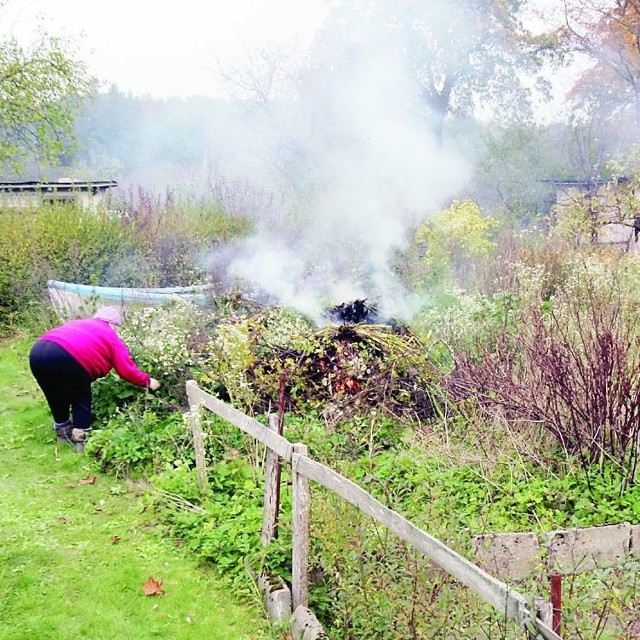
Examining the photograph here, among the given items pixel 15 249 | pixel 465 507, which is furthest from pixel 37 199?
pixel 465 507

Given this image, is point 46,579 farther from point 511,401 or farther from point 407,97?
point 407,97

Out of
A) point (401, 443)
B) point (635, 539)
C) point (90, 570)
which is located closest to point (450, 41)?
point (401, 443)

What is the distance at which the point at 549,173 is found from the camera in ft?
82.3

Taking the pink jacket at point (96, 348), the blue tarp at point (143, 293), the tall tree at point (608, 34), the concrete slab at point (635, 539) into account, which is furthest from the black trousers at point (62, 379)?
the tall tree at point (608, 34)

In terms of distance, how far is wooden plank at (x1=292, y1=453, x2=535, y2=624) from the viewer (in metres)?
2.15

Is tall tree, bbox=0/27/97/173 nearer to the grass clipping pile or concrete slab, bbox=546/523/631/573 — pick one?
the grass clipping pile

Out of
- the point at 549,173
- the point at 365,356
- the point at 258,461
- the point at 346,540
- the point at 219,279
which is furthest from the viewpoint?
the point at 549,173

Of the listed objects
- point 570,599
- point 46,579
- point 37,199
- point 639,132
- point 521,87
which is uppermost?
point 521,87

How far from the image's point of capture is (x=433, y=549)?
102 inches

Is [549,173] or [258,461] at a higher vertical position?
[549,173]

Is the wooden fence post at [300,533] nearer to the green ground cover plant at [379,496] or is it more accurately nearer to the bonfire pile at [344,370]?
the green ground cover plant at [379,496]

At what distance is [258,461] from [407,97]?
502 inches

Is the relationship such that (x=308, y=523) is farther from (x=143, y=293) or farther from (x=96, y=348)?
(x=143, y=293)

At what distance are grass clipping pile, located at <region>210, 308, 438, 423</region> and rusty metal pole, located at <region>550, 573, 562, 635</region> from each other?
3395 millimetres
